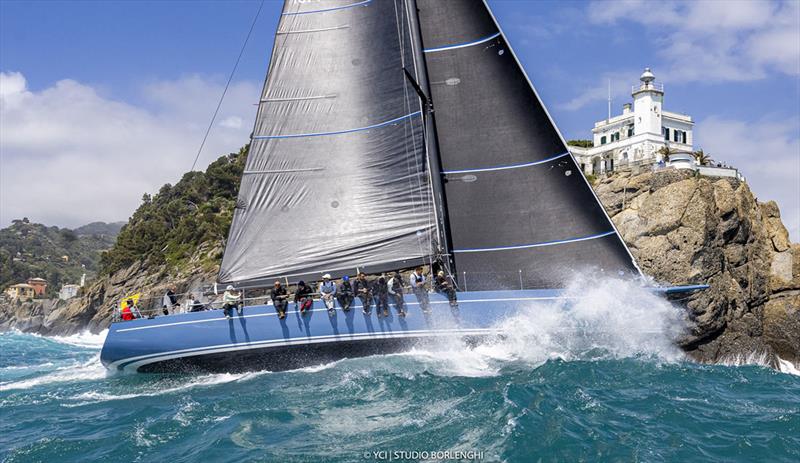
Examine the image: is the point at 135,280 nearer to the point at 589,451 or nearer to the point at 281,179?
the point at 281,179

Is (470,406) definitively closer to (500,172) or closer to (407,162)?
(500,172)

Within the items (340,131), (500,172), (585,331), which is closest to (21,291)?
(340,131)

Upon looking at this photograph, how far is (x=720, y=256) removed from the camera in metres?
29.8

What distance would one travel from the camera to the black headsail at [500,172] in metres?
15.6

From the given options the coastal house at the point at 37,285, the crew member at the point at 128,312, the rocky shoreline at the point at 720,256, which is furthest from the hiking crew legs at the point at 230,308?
the coastal house at the point at 37,285

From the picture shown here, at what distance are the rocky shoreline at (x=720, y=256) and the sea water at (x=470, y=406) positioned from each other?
43.5ft

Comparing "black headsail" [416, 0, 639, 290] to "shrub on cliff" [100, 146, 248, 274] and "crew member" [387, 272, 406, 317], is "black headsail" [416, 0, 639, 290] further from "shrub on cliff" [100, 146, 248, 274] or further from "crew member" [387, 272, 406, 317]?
"shrub on cliff" [100, 146, 248, 274]

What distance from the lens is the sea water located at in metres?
9.08

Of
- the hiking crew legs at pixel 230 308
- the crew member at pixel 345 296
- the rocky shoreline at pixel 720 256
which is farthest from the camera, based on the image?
the rocky shoreline at pixel 720 256

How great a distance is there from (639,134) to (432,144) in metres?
35.9

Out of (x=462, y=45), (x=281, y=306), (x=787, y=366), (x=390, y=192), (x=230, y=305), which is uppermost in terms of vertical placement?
(x=462, y=45)

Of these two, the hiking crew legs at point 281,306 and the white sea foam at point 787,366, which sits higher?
the hiking crew legs at point 281,306

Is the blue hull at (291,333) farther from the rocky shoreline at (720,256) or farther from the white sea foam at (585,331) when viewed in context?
the rocky shoreline at (720,256)

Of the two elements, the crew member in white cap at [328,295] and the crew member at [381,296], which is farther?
the crew member in white cap at [328,295]
